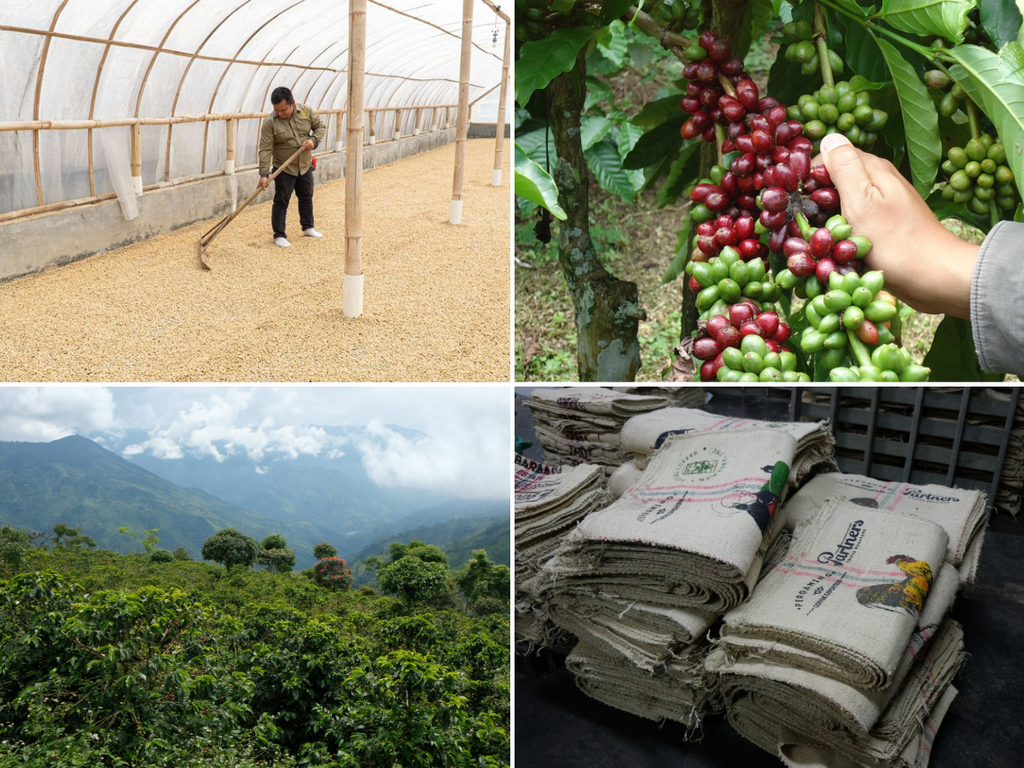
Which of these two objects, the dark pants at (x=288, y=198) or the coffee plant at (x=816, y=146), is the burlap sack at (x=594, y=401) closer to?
the coffee plant at (x=816, y=146)

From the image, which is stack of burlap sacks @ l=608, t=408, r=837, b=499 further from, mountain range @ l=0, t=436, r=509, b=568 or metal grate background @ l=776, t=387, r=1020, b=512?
mountain range @ l=0, t=436, r=509, b=568

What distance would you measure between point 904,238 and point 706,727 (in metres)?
1.05

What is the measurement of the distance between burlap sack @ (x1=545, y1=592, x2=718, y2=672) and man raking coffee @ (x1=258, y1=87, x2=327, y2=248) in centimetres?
437

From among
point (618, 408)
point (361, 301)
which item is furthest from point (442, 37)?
point (618, 408)

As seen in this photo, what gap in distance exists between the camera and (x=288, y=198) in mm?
5680

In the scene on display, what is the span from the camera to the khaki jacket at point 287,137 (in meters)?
5.39

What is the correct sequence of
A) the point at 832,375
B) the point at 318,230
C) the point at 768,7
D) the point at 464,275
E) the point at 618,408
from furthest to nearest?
1. the point at 318,230
2. the point at 464,275
3. the point at 618,408
4. the point at 768,7
5. the point at 832,375

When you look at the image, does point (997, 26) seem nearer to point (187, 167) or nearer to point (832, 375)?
point (832, 375)

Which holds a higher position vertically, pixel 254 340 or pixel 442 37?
pixel 442 37

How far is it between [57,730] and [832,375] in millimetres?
2700

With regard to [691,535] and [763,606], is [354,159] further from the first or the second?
[763,606]

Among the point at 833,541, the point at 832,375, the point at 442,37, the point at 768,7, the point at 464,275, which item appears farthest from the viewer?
the point at 442,37

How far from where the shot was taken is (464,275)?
5230mm

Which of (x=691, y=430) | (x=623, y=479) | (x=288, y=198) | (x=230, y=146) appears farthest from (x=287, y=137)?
(x=691, y=430)
